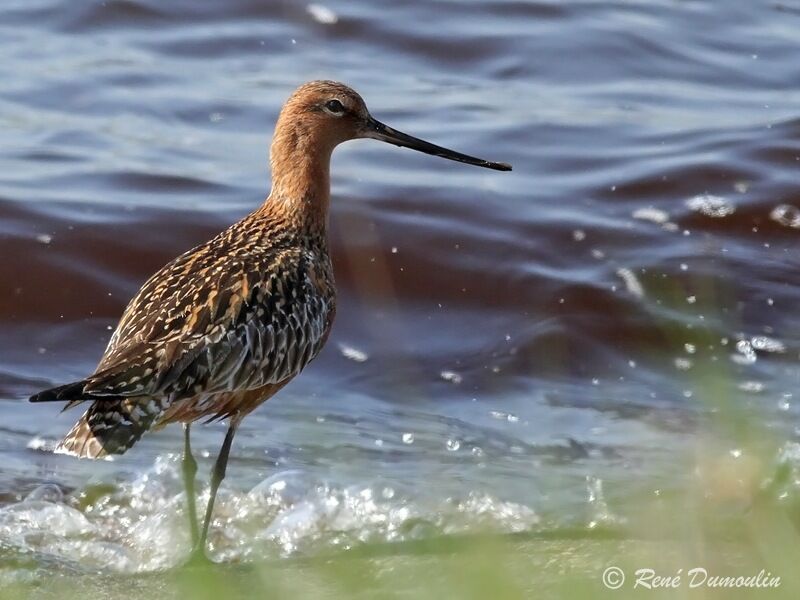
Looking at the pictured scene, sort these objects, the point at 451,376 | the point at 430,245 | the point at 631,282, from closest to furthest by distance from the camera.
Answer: the point at 451,376
the point at 631,282
the point at 430,245

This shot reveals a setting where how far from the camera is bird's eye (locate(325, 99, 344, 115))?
21.0 feet

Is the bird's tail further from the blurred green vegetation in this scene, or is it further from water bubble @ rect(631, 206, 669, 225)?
water bubble @ rect(631, 206, 669, 225)

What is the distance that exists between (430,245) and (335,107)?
2673 mm

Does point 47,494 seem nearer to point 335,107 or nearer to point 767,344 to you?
point 335,107

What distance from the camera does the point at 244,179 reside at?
976 centimetres

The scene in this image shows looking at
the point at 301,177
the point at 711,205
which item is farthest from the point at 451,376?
the point at 711,205

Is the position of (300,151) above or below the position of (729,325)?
above

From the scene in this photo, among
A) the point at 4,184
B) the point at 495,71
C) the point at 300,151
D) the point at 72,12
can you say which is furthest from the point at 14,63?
the point at 300,151

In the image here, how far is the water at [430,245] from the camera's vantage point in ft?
20.2

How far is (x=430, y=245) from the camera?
9008mm

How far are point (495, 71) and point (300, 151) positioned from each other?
5.31 metres

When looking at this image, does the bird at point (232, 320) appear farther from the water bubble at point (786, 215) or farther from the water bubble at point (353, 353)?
the water bubble at point (786, 215)

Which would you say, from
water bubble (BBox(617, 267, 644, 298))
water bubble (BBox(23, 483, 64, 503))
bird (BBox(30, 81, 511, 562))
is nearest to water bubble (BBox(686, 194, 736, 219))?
water bubble (BBox(617, 267, 644, 298))

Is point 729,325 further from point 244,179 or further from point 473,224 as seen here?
point 244,179
